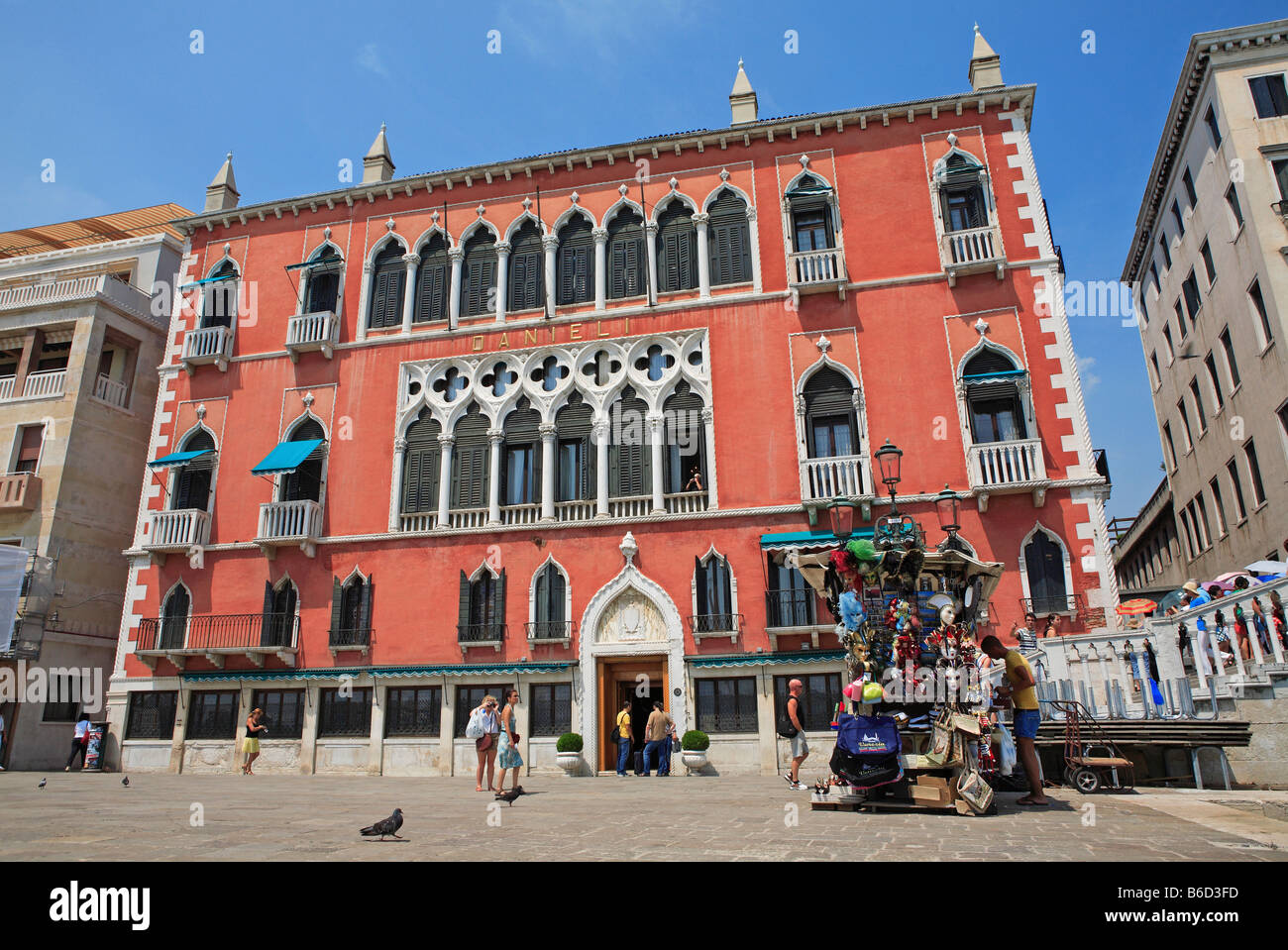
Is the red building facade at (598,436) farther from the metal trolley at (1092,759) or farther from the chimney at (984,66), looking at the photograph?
the metal trolley at (1092,759)

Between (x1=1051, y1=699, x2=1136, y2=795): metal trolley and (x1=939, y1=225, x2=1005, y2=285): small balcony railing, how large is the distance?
450 inches

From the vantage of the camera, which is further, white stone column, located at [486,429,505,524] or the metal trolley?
white stone column, located at [486,429,505,524]

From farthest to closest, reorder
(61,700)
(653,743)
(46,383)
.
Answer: (46,383), (61,700), (653,743)

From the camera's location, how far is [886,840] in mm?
7129

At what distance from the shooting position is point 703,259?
21438 mm

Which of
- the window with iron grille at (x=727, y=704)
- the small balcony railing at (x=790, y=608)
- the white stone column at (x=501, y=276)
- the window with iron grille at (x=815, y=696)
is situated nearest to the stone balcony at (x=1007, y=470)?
the small balcony railing at (x=790, y=608)

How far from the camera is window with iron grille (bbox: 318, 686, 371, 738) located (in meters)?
20.1

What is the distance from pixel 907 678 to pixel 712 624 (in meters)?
9.32

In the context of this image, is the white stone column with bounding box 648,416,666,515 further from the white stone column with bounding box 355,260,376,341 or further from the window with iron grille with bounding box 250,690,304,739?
the window with iron grille with bounding box 250,690,304,739

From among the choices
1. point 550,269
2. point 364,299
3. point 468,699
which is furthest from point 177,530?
point 550,269

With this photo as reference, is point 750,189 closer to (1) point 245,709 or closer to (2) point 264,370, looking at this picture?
(2) point 264,370

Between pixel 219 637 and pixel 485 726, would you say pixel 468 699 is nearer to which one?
pixel 485 726

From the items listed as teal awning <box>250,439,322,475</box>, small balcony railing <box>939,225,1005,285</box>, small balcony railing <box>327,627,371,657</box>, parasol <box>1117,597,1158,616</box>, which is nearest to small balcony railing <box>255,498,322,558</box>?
teal awning <box>250,439,322,475</box>
